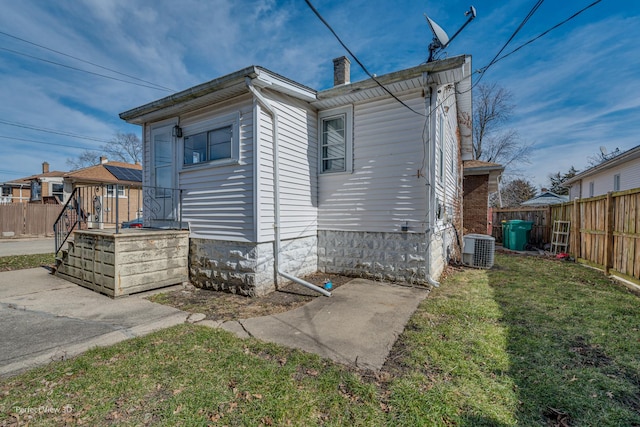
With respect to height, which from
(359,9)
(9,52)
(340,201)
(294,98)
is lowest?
(340,201)

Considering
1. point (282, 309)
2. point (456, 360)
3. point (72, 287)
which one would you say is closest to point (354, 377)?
point (456, 360)

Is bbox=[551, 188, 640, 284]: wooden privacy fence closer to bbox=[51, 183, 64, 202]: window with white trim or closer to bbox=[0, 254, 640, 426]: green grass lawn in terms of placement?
bbox=[0, 254, 640, 426]: green grass lawn

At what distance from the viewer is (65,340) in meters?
3.44

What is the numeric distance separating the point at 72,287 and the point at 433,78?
8674 mm

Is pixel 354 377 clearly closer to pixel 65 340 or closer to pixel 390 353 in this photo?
pixel 390 353

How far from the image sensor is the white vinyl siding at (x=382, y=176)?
227 inches

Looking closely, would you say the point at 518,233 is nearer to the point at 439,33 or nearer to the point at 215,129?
the point at 439,33

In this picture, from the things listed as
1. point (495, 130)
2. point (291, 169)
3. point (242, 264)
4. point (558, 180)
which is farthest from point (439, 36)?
point (558, 180)

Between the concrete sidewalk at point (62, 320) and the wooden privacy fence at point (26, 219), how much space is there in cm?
1519

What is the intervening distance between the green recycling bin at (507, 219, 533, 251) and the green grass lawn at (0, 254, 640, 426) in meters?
9.40

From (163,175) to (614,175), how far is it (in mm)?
18908

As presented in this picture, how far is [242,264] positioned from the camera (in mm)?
5461

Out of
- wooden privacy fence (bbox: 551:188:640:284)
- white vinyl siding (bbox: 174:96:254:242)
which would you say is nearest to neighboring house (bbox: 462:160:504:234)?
wooden privacy fence (bbox: 551:188:640:284)

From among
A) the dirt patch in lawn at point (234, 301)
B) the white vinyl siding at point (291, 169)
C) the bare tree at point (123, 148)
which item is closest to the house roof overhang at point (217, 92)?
the white vinyl siding at point (291, 169)
